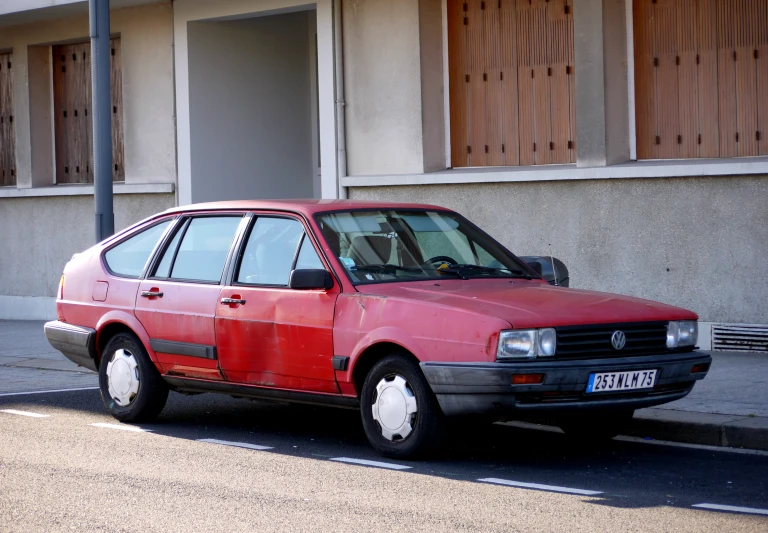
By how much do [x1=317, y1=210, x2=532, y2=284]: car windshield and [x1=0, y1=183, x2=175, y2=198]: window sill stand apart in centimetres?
926

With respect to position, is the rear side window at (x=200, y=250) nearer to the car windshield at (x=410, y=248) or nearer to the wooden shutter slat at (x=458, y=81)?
the car windshield at (x=410, y=248)

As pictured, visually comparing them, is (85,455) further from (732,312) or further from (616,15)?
(616,15)

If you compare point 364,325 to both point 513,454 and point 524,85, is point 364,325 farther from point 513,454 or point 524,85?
point 524,85

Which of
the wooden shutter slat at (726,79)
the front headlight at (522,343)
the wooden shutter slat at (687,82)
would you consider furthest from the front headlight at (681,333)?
the wooden shutter slat at (687,82)

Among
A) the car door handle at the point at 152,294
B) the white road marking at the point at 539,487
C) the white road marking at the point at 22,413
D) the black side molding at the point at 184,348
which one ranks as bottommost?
the white road marking at the point at 539,487

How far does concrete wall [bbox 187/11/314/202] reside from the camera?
57.8 feet

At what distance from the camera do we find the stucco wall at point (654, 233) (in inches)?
495

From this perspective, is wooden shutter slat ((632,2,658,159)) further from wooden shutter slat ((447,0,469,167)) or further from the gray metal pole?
the gray metal pole

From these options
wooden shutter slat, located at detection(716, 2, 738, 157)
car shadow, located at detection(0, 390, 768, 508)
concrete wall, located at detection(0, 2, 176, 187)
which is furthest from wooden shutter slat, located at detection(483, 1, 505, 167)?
car shadow, located at detection(0, 390, 768, 508)

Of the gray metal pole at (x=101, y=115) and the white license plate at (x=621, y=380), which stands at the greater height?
the gray metal pole at (x=101, y=115)

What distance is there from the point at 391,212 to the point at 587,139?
17.6 ft

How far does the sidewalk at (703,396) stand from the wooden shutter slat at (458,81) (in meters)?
4.25

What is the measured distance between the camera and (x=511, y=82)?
14594 millimetres

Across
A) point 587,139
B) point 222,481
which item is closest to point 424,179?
point 587,139
